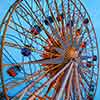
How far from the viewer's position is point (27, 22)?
15141 millimetres

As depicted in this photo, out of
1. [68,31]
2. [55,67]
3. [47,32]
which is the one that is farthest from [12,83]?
[68,31]

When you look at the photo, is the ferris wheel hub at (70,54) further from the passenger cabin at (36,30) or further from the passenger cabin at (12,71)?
the passenger cabin at (12,71)

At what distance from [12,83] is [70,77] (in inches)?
105

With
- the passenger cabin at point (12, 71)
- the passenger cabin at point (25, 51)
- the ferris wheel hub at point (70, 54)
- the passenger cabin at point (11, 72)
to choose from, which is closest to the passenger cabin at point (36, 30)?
the passenger cabin at point (25, 51)

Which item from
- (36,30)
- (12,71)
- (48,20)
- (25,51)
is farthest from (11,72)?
(48,20)

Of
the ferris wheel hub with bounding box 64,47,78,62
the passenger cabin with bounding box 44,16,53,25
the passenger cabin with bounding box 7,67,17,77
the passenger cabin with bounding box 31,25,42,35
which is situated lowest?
the passenger cabin with bounding box 7,67,17,77

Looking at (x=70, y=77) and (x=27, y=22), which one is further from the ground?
(x=27, y=22)

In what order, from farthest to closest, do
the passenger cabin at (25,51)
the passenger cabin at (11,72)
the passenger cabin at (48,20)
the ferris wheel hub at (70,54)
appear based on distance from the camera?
1. the passenger cabin at (48,20)
2. the ferris wheel hub at (70,54)
3. the passenger cabin at (11,72)
4. the passenger cabin at (25,51)

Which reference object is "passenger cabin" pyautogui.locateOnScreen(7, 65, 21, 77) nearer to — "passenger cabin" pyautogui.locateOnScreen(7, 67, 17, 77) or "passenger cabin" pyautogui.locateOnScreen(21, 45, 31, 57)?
"passenger cabin" pyautogui.locateOnScreen(7, 67, 17, 77)

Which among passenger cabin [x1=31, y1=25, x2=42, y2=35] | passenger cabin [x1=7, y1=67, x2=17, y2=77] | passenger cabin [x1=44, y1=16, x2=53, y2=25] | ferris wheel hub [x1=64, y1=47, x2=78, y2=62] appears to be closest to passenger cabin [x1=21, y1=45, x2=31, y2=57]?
passenger cabin [x1=7, y1=67, x2=17, y2=77]

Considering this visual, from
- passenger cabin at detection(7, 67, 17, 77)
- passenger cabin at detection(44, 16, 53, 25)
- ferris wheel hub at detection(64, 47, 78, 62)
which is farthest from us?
passenger cabin at detection(44, 16, 53, 25)

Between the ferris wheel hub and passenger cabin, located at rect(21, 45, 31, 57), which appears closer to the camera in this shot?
passenger cabin, located at rect(21, 45, 31, 57)

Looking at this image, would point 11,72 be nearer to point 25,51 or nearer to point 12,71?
point 12,71

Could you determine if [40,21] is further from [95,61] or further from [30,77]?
Answer: [95,61]
